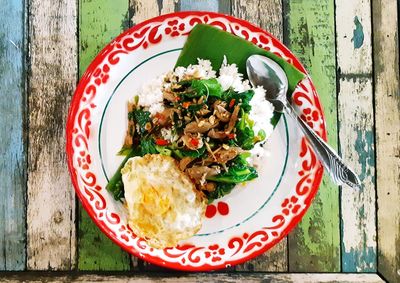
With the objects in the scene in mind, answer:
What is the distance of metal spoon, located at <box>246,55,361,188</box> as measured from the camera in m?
Result: 1.62

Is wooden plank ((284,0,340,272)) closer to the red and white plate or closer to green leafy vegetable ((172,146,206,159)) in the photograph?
the red and white plate

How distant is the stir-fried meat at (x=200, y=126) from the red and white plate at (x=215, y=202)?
224mm

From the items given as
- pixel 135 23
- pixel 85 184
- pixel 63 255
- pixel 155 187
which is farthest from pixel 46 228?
pixel 135 23

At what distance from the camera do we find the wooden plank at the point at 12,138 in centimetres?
179

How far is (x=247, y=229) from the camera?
5.54 ft

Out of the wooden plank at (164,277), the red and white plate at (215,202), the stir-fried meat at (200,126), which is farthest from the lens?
the wooden plank at (164,277)

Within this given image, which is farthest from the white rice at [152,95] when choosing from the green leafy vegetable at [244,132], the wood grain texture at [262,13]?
the wood grain texture at [262,13]

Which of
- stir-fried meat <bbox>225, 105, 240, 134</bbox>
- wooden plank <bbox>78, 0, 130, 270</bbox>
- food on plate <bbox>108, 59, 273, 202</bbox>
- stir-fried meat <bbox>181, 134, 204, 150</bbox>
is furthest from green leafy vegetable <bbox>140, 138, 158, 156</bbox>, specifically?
wooden plank <bbox>78, 0, 130, 270</bbox>

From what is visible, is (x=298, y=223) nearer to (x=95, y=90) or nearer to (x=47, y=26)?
(x=95, y=90)

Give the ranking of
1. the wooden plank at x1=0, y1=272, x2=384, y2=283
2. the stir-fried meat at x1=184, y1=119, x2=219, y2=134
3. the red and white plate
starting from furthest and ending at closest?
the wooden plank at x1=0, y1=272, x2=384, y2=283
the red and white plate
the stir-fried meat at x1=184, y1=119, x2=219, y2=134

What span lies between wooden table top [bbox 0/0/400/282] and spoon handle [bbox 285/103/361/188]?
182 millimetres

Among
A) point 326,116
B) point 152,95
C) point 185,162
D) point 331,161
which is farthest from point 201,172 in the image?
point 326,116

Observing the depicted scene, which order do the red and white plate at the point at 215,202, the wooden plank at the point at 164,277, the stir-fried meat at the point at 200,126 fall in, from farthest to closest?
the wooden plank at the point at 164,277 → the red and white plate at the point at 215,202 → the stir-fried meat at the point at 200,126

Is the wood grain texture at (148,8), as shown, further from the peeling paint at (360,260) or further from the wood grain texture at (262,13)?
the peeling paint at (360,260)
